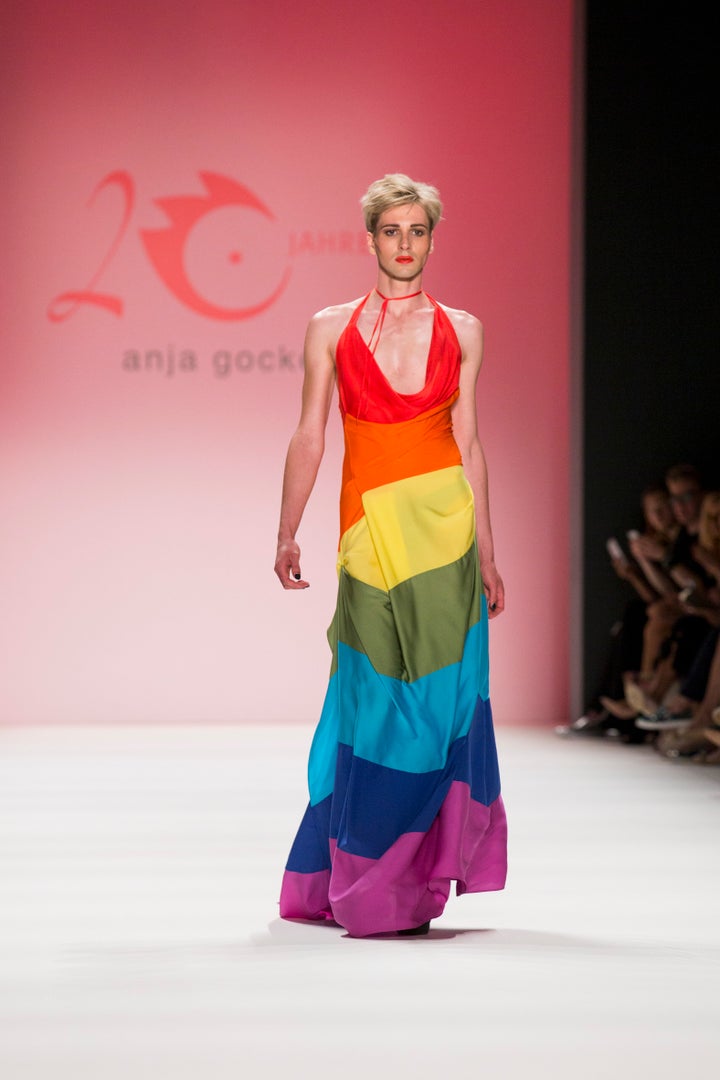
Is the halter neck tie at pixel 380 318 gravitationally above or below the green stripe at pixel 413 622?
above

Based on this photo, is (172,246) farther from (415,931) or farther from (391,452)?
(415,931)

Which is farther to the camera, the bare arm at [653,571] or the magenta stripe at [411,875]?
A: the bare arm at [653,571]

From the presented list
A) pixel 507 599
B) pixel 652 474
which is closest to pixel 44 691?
pixel 507 599

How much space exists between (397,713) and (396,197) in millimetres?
847

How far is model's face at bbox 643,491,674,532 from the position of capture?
5867 mm

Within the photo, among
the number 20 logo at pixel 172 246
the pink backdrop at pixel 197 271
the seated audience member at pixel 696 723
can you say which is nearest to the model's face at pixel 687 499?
the seated audience member at pixel 696 723

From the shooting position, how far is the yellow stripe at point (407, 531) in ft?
8.74

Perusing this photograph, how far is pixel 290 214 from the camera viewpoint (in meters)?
→ 6.88

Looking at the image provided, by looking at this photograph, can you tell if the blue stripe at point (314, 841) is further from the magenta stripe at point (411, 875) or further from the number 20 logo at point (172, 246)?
the number 20 logo at point (172, 246)

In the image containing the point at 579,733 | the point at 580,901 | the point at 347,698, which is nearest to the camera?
the point at 347,698

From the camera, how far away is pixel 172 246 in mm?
6832

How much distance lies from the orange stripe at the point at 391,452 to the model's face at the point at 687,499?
3.02 m

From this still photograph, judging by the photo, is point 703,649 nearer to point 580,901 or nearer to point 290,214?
point 580,901

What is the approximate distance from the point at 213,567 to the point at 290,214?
1.53m
